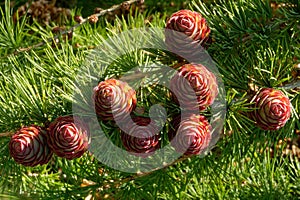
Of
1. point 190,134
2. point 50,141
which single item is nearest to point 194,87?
point 190,134

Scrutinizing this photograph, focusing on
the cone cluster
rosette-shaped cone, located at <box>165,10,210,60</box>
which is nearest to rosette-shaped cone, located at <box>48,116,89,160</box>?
the cone cluster

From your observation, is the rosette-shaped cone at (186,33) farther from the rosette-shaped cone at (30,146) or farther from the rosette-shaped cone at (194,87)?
the rosette-shaped cone at (30,146)

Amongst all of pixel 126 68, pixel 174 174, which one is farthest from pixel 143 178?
pixel 126 68

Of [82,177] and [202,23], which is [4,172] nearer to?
[82,177]

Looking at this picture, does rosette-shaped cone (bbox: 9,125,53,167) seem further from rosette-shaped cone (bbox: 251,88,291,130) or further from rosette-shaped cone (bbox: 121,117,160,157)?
rosette-shaped cone (bbox: 251,88,291,130)

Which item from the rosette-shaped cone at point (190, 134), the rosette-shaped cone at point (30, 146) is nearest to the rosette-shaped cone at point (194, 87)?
the rosette-shaped cone at point (190, 134)

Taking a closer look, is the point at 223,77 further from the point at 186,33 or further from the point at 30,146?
the point at 30,146
